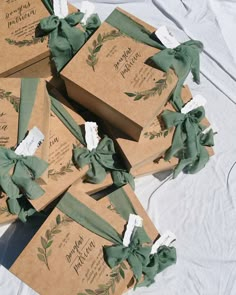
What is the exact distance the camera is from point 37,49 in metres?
1.10

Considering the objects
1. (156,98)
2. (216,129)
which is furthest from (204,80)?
(156,98)

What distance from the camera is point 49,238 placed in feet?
3.27

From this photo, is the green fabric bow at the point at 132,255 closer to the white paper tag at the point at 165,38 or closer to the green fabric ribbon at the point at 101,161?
the green fabric ribbon at the point at 101,161

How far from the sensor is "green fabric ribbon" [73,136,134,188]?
110 cm

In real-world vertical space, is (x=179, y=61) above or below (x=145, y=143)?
above

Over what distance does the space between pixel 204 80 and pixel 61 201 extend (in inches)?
32.5

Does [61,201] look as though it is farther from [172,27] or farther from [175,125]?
[172,27]

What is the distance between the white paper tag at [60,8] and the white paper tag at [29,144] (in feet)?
1.24

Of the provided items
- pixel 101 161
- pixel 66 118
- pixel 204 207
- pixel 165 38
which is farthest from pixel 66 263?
pixel 165 38

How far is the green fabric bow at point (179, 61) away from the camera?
3.47 feet

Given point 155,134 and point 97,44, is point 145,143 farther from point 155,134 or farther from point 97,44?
point 97,44

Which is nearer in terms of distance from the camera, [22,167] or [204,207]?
[22,167]

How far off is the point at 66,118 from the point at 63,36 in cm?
23

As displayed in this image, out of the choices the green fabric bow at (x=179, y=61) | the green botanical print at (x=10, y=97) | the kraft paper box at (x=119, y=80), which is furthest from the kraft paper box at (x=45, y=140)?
the green fabric bow at (x=179, y=61)
